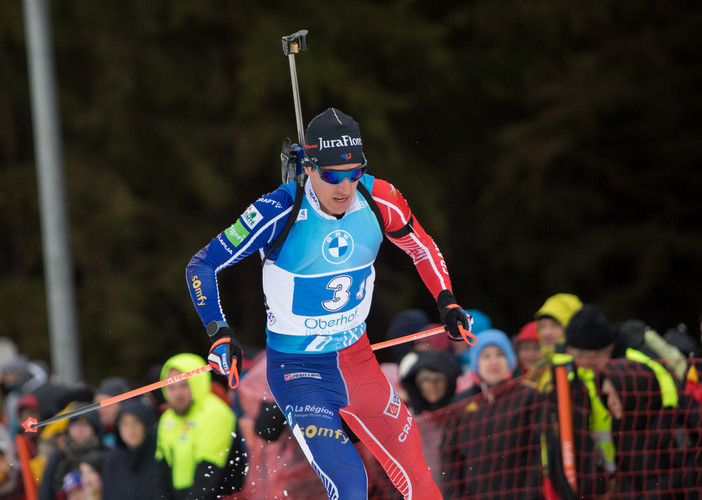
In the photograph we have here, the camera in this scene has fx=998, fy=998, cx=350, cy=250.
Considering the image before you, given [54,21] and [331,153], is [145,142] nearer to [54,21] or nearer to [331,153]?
[54,21]

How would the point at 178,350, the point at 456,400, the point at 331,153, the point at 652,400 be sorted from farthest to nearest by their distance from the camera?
the point at 178,350, the point at 456,400, the point at 652,400, the point at 331,153

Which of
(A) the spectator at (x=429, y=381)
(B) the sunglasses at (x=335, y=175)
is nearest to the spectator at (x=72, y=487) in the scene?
(A) the spectator at (x=429, y=381)

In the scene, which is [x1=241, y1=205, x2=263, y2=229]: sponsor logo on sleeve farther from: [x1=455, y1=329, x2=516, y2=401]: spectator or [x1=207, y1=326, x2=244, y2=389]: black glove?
[x1=455, y1=329, x2=516, y2=401]: spectator

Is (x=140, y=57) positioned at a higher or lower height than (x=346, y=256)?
higher

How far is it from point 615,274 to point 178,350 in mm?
6154

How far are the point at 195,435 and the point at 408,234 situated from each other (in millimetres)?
1914

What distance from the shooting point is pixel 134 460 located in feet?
18.9

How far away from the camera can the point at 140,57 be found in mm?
13688

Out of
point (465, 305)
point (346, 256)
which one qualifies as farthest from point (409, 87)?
point (346, 256)

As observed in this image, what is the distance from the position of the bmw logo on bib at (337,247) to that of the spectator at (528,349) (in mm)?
2475

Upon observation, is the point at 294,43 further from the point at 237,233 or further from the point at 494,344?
the point at 494,344

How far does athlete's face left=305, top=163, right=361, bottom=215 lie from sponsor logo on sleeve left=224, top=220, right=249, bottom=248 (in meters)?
0.34

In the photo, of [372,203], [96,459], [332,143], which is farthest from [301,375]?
[96,459]

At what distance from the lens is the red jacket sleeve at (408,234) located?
4379 mm
